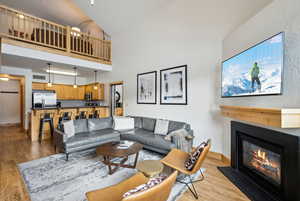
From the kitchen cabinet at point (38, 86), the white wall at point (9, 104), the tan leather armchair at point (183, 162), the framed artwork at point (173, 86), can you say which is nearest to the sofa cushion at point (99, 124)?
the framed artwork at point (173, 86)

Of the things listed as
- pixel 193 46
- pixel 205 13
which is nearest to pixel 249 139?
pixel 193 46

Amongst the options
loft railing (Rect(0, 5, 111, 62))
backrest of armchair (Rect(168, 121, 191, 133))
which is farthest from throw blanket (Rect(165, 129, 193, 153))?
loft railing (Rect(0, 5, 111, 62))

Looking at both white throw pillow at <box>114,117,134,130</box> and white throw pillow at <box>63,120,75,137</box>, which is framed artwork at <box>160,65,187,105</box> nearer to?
white throw pillow at <box>114,117,134,130</box>

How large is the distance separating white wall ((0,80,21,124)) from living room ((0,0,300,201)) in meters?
2.59

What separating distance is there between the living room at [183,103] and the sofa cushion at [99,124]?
0.14ft

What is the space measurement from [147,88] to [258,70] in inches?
128

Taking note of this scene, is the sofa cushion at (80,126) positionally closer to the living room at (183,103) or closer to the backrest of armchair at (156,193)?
the living room at (183,103)

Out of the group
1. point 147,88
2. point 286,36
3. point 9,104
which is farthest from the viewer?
point 9,104

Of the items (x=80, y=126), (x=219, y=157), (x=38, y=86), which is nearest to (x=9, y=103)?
(x=38, y=86)

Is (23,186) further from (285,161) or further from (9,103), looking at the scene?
(9,103)

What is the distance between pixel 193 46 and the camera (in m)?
3.53

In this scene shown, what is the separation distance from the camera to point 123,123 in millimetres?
4230

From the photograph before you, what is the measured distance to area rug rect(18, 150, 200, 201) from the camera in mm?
1888

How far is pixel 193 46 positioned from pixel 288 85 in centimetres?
235
